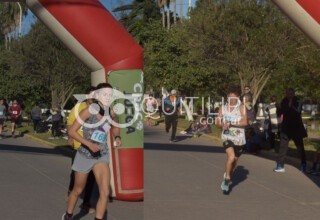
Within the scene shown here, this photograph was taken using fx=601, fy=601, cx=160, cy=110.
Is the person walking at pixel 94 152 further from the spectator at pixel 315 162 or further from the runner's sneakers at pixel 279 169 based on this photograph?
the runner's sneakers at pixel 279 169

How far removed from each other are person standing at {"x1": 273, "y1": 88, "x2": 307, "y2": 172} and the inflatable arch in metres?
→ 4.17

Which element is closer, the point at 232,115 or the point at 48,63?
the point at 232,115

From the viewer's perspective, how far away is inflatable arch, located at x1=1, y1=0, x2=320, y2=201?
8.57 meters

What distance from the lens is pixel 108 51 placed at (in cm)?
862

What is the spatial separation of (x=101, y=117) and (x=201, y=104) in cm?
2995

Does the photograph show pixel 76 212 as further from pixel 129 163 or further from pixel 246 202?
pixel 246 202

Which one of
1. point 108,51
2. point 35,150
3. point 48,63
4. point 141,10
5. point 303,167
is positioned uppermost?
point 141,10

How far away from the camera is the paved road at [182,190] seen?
8000mm

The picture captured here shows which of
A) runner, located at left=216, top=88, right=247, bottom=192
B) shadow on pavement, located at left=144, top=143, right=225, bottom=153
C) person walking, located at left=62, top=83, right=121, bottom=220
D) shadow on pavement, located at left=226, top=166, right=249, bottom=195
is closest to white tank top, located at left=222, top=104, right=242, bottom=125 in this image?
runner, located at left=216, top=88, right=247, bottom=192

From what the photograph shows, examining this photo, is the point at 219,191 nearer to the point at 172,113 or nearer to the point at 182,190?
the point at 182,190

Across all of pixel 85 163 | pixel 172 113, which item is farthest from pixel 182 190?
pixel 172 113

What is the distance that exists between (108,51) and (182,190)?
8.92 feet

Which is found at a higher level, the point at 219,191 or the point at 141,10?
the point at 141,10

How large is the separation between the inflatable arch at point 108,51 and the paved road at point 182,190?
44 centimetres
